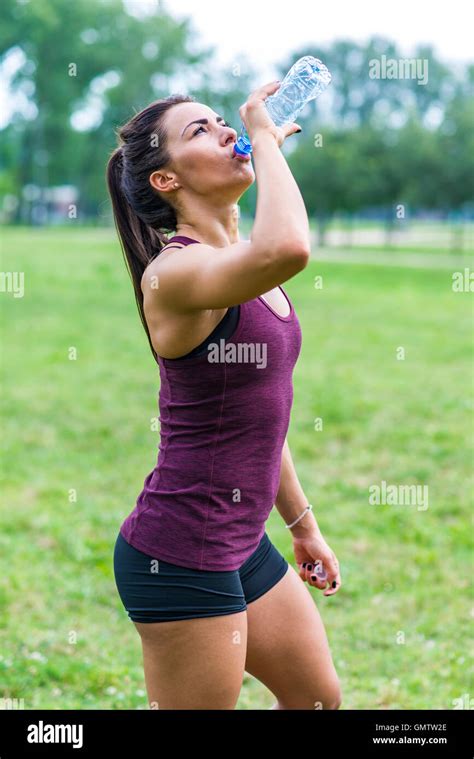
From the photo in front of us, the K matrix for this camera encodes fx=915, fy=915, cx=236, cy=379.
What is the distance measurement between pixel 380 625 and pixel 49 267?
21.2 meters

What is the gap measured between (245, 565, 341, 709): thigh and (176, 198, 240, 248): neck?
1.06 m

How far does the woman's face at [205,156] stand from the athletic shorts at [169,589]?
0.98 m

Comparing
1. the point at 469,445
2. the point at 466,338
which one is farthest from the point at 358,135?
the point at 469,445

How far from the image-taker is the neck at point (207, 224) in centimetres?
241

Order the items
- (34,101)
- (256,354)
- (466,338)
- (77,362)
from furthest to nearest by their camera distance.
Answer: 1. (34,101)
2. (466,338)
3. (77,362)
4. (256,354)

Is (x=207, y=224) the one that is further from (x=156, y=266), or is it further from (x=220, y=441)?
(x=220, y=441)

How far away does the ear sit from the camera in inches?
95.0

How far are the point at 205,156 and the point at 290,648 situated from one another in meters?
1.45

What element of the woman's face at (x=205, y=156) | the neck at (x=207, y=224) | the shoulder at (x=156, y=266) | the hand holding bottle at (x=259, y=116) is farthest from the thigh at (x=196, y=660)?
the hand holding bottle at (x=259, y=116)

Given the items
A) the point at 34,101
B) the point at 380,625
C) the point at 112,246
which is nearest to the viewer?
the point at 380,625

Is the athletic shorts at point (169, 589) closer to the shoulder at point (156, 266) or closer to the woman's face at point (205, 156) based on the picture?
the shoulder at point (156, 266)

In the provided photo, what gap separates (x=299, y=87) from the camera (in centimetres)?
252
